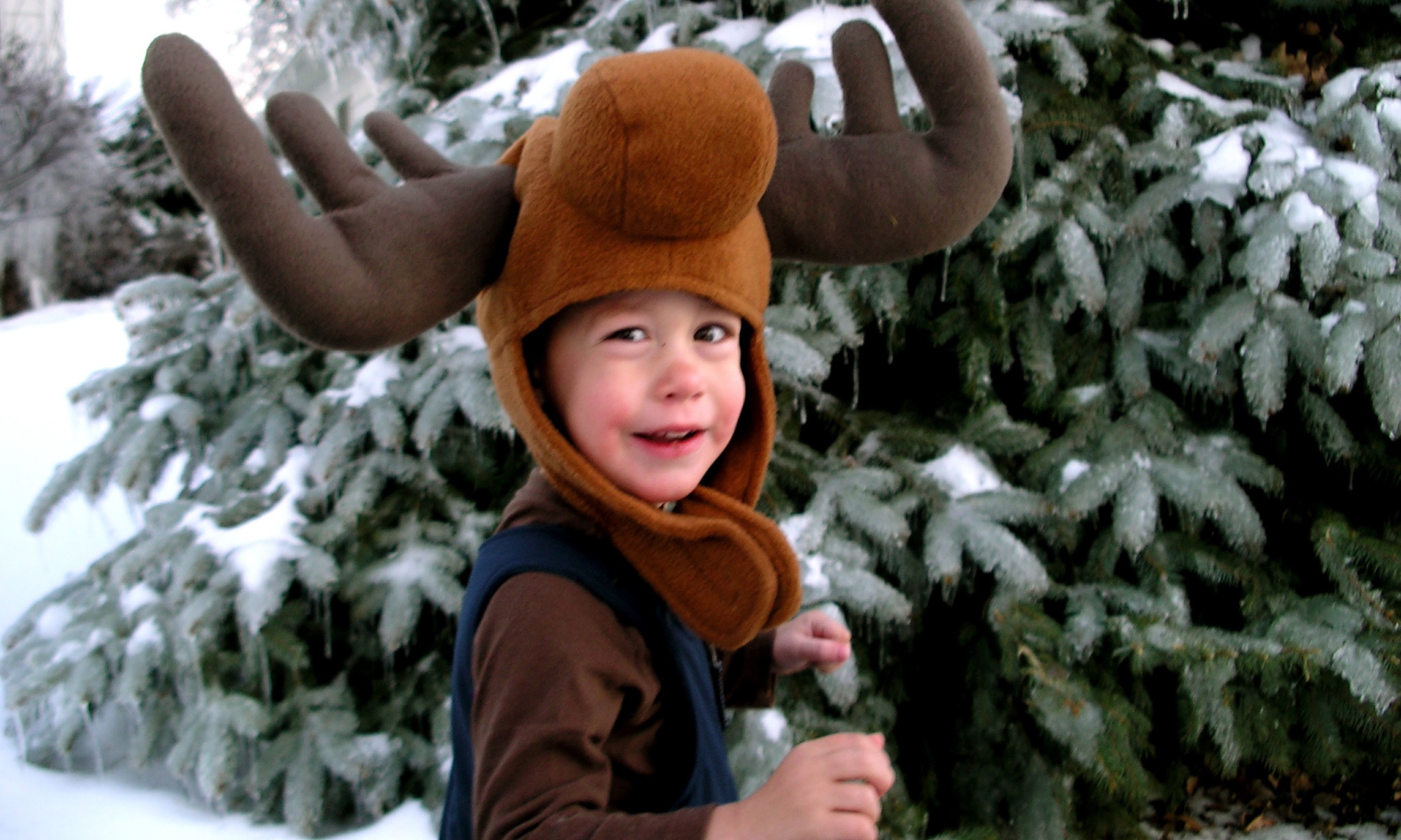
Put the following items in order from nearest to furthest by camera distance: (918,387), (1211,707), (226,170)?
(226,170) → (1211,707) → (918,387)

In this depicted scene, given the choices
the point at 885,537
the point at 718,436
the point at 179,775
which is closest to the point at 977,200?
the point at 718,436

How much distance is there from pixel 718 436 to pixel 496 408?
42.9 inches

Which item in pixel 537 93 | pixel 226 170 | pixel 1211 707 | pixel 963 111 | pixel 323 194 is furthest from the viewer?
pixel 537 93

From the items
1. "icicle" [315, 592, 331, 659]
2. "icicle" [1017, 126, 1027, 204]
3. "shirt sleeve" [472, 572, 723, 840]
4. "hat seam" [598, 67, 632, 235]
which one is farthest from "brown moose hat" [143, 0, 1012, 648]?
"icicle" [315, 592, 331, 659]

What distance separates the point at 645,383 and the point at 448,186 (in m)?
0.27

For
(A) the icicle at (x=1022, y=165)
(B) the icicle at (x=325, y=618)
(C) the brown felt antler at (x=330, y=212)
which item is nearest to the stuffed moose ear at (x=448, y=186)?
(C) the brown felt antler at (x=330, y=212)

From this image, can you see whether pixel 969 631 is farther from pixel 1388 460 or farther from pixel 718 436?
pixel 718 436

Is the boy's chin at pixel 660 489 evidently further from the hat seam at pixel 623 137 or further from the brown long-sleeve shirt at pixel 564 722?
the hat seam at pixel 623 137

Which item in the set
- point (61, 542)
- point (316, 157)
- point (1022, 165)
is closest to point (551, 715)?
point (316, 157)

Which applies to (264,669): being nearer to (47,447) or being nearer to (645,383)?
(645,383)

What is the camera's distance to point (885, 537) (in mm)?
1944

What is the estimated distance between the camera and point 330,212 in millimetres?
876

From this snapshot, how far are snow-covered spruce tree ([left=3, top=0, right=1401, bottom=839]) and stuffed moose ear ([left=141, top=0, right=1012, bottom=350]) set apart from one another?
0.86 meters

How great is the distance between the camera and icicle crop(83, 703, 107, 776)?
2.12 m
